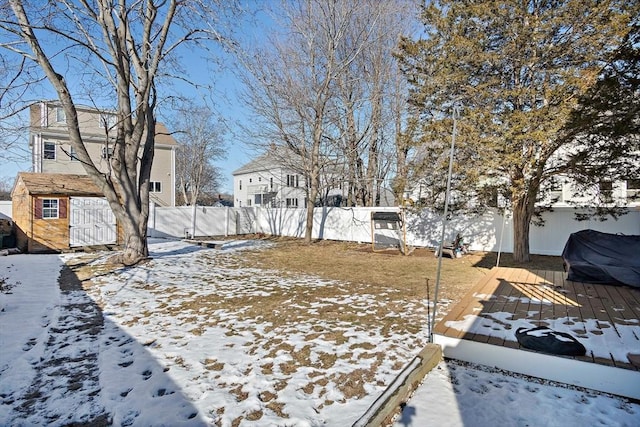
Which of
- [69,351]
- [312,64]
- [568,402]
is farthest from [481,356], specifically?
[312,64]

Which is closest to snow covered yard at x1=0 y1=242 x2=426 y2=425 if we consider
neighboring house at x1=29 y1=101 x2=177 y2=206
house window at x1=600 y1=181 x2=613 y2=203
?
house window at x1=600 y1=181 x2=613 y2=203

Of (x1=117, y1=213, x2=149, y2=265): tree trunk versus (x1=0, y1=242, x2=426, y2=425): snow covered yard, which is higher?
(x1=117, y1=213, x2=149, y2=265): tree trunk

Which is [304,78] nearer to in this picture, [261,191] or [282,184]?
[282,184]

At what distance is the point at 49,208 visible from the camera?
35.2 ft

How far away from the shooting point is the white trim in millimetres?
2631

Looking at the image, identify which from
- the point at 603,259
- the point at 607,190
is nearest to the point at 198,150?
the point at 607,190

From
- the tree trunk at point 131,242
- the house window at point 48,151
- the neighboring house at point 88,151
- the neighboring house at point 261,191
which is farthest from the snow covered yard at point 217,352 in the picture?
the neighboring house at point 261,191

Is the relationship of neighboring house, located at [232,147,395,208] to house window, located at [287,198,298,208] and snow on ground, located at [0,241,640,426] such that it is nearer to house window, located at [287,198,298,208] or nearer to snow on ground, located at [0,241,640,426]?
house window, located at [287,198,298,208]

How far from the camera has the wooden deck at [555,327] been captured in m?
2.73

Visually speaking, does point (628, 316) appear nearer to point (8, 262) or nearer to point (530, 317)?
point (530, 317)

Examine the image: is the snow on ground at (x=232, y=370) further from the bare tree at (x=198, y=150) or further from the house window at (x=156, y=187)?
the bare tree at (x=198, y=150)

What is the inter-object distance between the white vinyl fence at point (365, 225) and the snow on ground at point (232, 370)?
6163 millimetres

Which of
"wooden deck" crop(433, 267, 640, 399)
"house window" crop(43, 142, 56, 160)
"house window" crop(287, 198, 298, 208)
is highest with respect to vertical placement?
"house window" crop(43, 142, 56, 160)

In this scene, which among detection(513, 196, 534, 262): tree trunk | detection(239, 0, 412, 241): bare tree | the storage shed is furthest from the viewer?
detection(239, 0, 412, 241): bare tree
